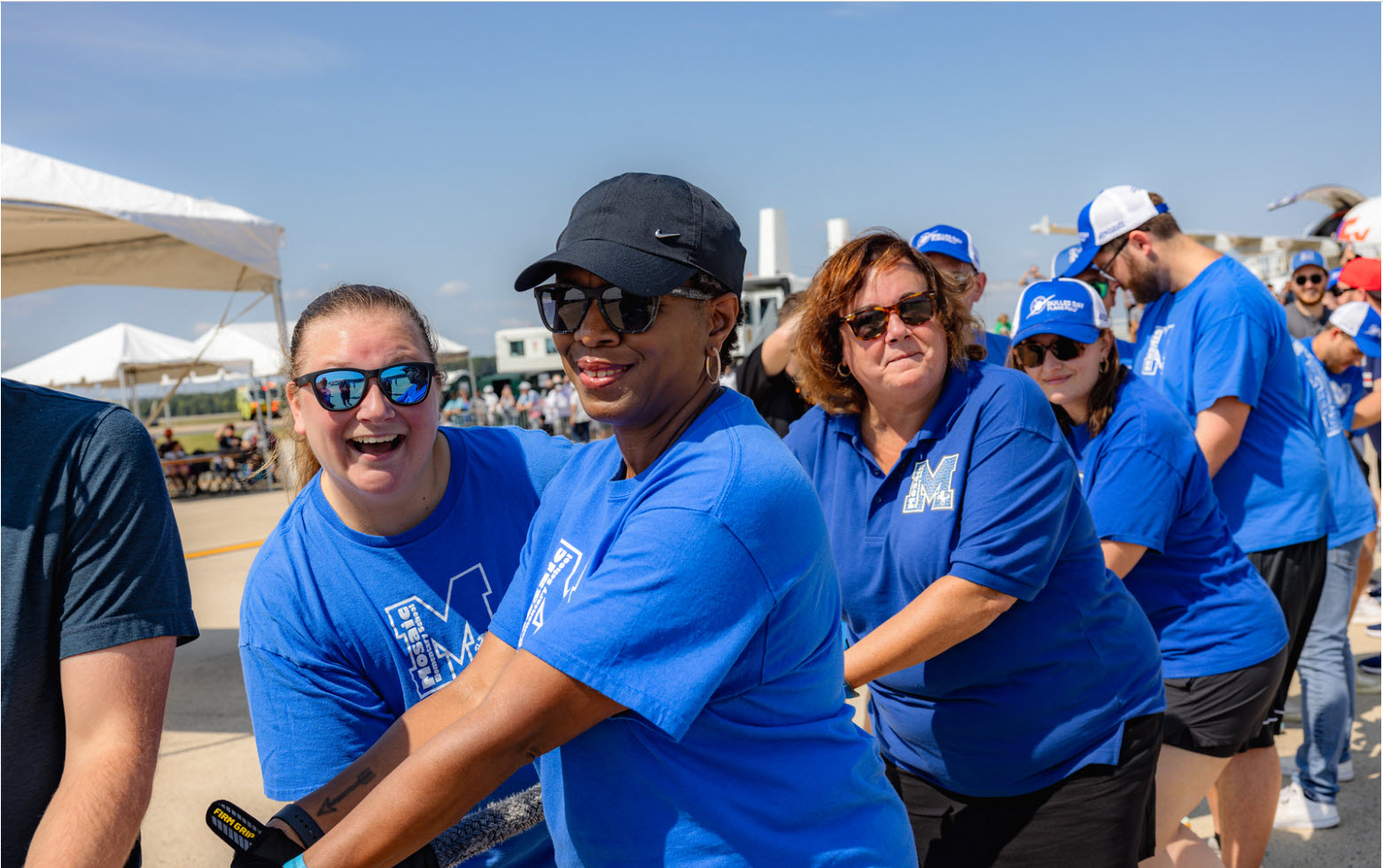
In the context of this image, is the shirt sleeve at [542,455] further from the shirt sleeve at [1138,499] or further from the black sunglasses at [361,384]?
the shirt sleeve at [1138,499]

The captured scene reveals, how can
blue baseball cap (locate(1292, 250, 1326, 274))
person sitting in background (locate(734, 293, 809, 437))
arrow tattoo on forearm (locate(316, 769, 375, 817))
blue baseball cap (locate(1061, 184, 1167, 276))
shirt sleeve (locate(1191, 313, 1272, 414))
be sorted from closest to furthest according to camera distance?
arrow tattoo on forearm (locate(316, 769, 375, 817)), shirt sleeve (locate(1191, 313, 1272, 414)), blue baseball cap (locate(1061, 184, 1167, 276)), person sitting in background (locate(734, 293, 809, 437)), blue baseball cap (locate(1292, 250, 1326, 274))

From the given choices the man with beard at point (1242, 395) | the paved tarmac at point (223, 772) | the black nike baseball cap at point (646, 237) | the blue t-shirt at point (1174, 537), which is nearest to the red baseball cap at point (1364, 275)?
the paved tarmac at point (223, 772)

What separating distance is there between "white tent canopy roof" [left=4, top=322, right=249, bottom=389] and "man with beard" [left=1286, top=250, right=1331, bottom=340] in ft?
63.7

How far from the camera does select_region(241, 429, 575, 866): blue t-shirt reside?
187 cm

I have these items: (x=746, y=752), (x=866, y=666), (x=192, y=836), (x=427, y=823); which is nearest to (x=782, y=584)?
(x=746, y=752)

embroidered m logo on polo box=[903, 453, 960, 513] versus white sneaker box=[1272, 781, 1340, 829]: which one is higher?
embroidered m logo on polo box=[903, 453, 960, 513]

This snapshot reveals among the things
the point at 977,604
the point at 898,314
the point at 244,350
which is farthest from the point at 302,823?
the point at 244,350

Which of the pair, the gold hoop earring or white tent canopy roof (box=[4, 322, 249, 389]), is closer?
the gold hoop earring

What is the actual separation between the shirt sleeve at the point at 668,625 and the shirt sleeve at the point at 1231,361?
284 cm

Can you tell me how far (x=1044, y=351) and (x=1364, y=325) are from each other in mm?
4025

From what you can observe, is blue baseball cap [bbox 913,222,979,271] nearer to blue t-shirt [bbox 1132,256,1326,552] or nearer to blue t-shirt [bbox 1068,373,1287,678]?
blue t-shirt [bbox 1132,256,1326,552]

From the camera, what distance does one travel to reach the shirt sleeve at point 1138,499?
8.36 ft

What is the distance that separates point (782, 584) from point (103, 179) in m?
8.81

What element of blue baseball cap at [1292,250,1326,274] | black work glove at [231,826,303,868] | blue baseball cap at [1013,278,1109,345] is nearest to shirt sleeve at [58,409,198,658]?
black work glove at [231,826,303,868]
